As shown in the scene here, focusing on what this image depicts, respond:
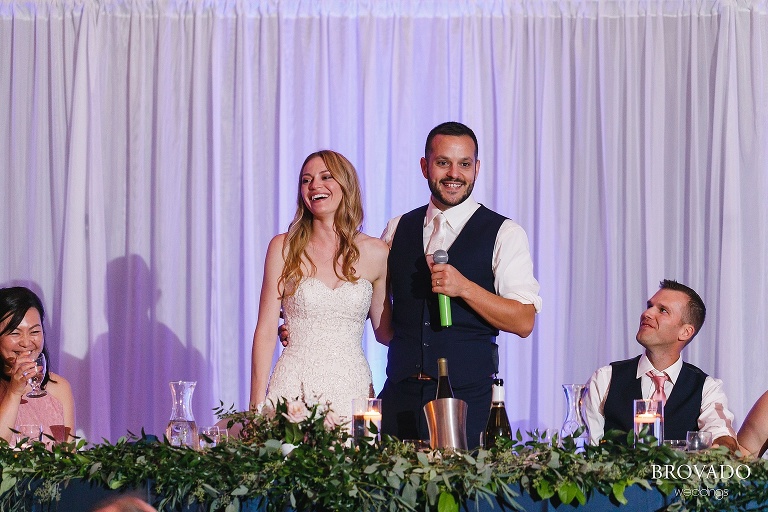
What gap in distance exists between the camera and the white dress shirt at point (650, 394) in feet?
10.7

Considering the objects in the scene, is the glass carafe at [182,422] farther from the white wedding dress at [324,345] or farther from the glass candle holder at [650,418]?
the glass candle holder at [650,418]

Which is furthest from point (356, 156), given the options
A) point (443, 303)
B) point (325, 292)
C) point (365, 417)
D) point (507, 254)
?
point (365, 417)

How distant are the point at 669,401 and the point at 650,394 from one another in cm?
12

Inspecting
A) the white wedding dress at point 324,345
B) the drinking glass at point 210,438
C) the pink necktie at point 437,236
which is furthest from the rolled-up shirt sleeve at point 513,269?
the drinking glass at point 210,438

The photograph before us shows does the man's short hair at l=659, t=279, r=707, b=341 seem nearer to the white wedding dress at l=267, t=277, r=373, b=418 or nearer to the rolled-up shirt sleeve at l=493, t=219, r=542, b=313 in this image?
the rolled-up shirt sleeve at l=493, t=219, r=542, b=313

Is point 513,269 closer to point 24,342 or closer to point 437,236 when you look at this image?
point 437,236

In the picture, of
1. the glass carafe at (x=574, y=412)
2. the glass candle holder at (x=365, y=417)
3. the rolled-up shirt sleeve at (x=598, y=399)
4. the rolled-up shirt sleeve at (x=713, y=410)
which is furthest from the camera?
the rolled-up shirt sleeve at (x=598, y=399)

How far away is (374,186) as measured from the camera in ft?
16.0

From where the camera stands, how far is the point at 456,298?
3264mm

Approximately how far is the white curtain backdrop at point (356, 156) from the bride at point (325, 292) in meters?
1.38

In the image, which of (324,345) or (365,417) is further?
(324,345)

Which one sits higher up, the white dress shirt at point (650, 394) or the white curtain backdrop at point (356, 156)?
the white curtain backdrop at point (356, 156)

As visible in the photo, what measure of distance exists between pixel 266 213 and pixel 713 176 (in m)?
2.29

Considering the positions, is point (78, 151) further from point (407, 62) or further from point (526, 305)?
point (526, 305)
